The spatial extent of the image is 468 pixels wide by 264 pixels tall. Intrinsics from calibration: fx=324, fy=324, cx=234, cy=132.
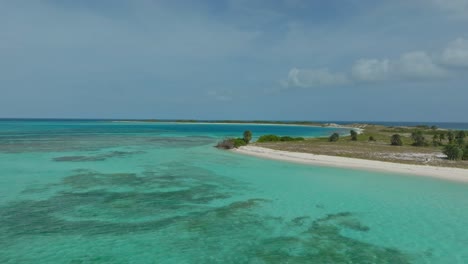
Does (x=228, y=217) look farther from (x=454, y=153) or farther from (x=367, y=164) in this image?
(x=454, y=153)

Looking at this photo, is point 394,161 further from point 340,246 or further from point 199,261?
point 199,261

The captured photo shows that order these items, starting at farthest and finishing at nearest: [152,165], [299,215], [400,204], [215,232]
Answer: [152,165] < [400,204] < [299,215] < [215,232]

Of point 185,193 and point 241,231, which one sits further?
point 185,193

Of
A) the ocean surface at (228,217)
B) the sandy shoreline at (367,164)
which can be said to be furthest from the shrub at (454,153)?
the ocean surface at (228,217)

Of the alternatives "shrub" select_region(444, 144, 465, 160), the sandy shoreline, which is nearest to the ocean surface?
the sandy shoreline

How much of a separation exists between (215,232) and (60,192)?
10.9 meters

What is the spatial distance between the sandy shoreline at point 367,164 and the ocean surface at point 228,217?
2.16m

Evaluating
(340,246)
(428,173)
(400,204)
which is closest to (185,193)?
(340,246)

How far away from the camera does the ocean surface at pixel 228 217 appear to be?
1073 cm

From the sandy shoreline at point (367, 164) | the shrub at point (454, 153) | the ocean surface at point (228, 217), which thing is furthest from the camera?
the shrub at point (454, 153)

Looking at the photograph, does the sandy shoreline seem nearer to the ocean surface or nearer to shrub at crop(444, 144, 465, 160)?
the ocean surface

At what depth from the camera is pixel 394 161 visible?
3003cm

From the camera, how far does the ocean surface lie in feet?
35.2

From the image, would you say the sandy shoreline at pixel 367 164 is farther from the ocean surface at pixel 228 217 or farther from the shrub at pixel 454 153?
the shrub at pixel 454 153
